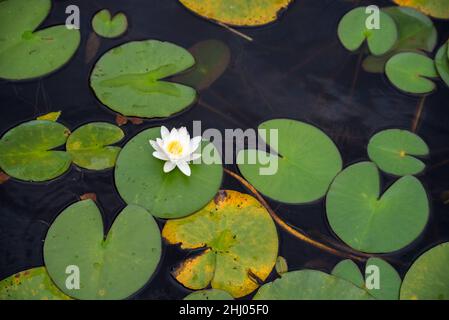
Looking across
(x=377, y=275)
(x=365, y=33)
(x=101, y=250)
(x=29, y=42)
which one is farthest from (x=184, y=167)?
(x=365, y=33)

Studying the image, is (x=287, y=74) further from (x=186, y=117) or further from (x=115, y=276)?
(x=115, y=276)

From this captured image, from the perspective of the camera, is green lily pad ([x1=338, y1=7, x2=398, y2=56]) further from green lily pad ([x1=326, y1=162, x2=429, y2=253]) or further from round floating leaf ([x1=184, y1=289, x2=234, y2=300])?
round floating leaf ([x1=184, y1=289, x2=234, y2=300])

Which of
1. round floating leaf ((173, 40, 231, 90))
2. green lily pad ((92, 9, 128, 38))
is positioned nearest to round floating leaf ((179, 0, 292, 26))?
round floating leaf ((173, 40, 231, 90))

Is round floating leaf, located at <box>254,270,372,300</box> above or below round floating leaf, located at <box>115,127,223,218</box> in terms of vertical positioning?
below

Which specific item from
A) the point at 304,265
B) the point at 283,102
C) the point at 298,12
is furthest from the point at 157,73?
the point at 304,265

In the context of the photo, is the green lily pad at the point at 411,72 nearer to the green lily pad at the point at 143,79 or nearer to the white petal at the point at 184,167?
the green lily pad at the point at 143,79

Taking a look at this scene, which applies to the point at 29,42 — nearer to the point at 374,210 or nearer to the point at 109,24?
the point at 109,24
